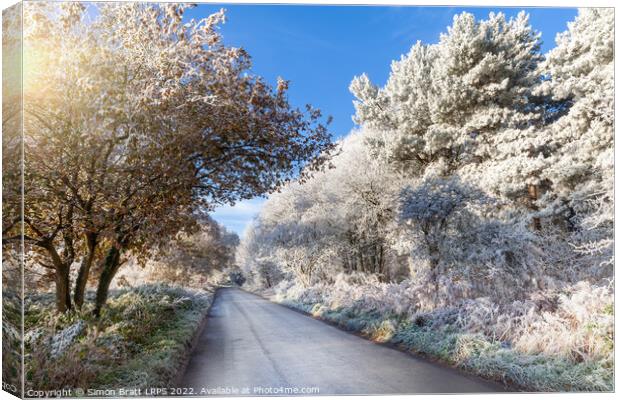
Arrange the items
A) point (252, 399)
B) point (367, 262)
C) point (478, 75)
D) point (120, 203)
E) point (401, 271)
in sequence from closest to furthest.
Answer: point (252, 399)
point (120, 203)
point (478, 75)
point (401, 271)
point (367, 262)

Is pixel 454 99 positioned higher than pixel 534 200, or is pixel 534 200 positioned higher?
pixel 454 99

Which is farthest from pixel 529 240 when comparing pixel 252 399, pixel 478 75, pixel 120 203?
pixel 120 203

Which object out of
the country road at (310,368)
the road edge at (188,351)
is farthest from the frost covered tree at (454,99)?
the road edge at (188,351)

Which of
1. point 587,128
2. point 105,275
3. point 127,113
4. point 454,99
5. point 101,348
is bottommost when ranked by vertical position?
point 101,348

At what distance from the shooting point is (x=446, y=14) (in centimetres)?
607

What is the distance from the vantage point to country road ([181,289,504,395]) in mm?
5207

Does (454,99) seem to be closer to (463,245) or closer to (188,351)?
(463,245)

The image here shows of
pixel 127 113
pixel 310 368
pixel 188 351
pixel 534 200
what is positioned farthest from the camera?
pixel 534 200

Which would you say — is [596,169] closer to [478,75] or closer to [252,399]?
[478,75]

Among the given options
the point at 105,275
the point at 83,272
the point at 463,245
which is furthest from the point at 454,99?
the point at 83,272

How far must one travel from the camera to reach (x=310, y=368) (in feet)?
19.0

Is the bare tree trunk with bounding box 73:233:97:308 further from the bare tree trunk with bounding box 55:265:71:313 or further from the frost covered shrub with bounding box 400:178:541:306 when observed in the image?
the frost covered shrub with bounding box 400:178:541:306

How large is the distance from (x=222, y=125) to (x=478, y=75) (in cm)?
812

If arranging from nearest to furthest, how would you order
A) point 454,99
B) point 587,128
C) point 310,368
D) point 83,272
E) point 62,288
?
point 310,368, point 587,128, point 62,288, point 83,272, point 454,99
